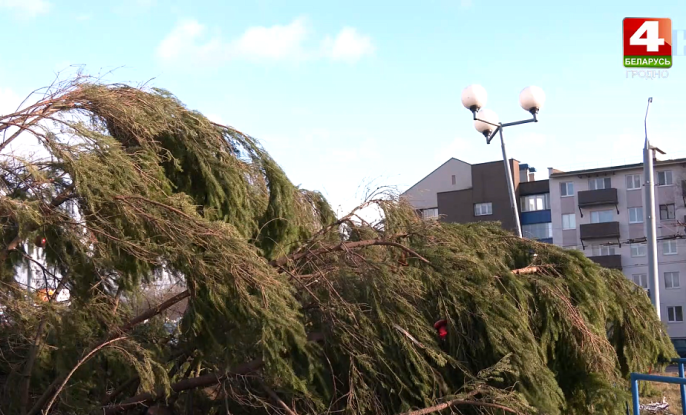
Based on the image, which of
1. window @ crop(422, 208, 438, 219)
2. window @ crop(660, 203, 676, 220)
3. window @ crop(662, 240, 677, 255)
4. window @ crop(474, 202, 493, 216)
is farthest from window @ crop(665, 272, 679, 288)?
window @ crop(422, 208, 438, 219)

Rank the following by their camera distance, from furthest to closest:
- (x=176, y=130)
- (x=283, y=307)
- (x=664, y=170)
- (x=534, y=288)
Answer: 1. (x=664, y=170)
2. (x=176, y=130)
3. (x=534, y=288)
4. (x=283, y=307)

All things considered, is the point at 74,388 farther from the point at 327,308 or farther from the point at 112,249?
the point at 327,308

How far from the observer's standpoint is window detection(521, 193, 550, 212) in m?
54.9

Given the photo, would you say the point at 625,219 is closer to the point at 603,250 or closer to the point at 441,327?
the point at 603,250

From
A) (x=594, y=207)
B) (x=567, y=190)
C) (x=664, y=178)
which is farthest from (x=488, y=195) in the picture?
(x=664, y=178)

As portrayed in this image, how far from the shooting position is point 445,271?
21.3 feet

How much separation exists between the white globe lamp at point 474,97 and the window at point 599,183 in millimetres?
40778

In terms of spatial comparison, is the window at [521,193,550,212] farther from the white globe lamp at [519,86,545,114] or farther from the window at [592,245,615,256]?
the white globe lamp at [519,86,545,114]

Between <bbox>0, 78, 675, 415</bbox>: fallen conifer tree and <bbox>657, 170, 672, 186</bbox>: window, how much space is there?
140ft

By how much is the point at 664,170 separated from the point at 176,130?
1755 inches

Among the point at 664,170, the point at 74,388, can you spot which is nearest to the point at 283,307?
the point at 74,388

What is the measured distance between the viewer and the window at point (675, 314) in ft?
147

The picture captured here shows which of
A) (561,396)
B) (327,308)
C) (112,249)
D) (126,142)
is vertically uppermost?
(126,142)

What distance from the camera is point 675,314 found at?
45031 mm
